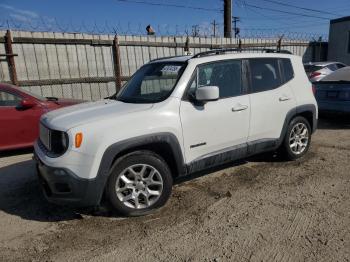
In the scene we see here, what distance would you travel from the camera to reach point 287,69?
5172mm

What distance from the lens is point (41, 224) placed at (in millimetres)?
3680

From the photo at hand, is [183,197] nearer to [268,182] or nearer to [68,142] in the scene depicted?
[268,182]

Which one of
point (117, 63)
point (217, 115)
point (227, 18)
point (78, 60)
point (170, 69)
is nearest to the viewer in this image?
point (217, 115)

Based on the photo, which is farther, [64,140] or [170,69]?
[170,69]

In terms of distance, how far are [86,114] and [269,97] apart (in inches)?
102

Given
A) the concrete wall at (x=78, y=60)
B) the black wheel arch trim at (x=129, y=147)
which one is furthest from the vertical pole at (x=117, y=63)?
the black wheel arch trim at (x=129, y=147)

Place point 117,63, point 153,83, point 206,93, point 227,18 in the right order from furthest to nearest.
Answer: point 227,18 < point 117,63 < point 153,83 < point 206,93

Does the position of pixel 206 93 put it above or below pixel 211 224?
above

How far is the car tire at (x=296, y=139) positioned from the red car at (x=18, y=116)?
4389 millimetres

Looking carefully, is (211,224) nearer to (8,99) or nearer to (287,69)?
(287,69)

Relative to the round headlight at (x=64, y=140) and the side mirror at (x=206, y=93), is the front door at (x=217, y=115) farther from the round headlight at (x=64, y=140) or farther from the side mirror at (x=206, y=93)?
the round headlight at (x=64, y=140)

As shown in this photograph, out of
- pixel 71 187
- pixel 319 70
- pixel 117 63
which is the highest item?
pixel 117 63

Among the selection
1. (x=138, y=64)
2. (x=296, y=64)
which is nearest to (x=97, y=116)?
(x=296, y=64)

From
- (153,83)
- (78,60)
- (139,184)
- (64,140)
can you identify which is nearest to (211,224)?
(139,184)
